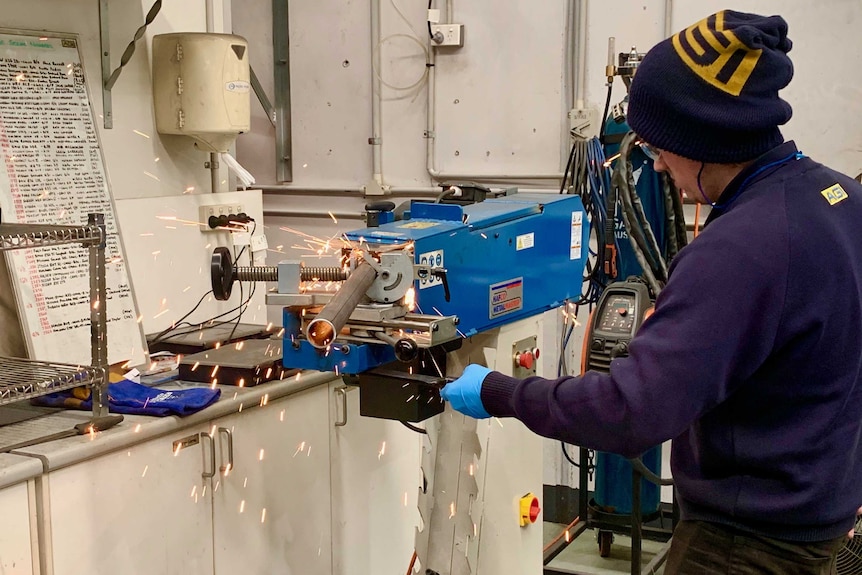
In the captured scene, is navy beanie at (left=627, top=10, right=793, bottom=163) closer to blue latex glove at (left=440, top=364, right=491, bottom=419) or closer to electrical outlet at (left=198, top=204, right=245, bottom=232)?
blue latex glove at (left=440, top=364, right=491, bottom=419)

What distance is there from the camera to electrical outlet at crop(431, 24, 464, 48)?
3.91 meters

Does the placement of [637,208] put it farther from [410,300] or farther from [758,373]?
[758,373]

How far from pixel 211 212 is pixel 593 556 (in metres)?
1.96

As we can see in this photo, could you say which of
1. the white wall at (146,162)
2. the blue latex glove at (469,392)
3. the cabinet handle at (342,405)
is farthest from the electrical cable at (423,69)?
the blue latex glove at (469,392)

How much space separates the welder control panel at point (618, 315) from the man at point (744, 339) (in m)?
1.25

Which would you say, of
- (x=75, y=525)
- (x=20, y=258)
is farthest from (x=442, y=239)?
(x=20, y=258)

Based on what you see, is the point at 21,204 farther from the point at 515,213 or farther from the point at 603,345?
the point at 603,345

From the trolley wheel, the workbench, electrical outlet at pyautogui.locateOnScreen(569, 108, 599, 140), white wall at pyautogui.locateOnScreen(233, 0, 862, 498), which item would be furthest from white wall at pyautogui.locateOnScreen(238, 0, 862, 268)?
the workbench

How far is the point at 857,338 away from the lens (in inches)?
55.6

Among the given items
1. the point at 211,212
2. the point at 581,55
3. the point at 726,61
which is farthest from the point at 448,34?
the point at 726,61

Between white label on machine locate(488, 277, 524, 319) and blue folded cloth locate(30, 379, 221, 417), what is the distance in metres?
0.70

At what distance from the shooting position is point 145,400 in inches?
85.4

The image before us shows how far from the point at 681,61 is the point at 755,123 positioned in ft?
0.47

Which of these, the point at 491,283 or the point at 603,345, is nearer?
the point at 491,283
